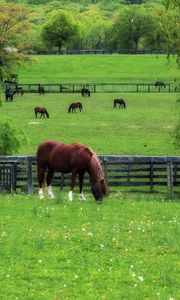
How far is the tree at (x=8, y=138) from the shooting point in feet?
73.2

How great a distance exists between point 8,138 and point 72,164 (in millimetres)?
6577

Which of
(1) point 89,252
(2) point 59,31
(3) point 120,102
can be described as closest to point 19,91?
(3) point 120,102

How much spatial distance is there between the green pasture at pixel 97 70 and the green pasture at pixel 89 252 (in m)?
73.0

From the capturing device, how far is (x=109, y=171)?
1986cm

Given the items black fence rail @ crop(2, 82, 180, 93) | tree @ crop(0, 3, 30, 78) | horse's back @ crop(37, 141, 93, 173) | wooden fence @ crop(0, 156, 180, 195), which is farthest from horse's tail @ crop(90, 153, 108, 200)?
tree @ crop(0, 3, 30, 78)

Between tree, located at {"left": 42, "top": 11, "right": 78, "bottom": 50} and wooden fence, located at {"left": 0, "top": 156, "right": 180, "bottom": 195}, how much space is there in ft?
399

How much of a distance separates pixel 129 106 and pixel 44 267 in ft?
144

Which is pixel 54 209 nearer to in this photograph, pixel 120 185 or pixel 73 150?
pixel 73 150

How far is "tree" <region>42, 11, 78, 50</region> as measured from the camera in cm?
13938

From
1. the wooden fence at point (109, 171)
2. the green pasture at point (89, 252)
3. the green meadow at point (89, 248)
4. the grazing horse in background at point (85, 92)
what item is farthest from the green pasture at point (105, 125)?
the green pasture at point (89, 252)

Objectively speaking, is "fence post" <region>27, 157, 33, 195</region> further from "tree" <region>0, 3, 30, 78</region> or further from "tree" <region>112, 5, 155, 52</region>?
"tree" <region>112, 5, 155, 52</region>

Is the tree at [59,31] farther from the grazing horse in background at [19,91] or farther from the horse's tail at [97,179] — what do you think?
the horse's tail at [97,179]

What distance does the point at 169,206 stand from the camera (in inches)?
619

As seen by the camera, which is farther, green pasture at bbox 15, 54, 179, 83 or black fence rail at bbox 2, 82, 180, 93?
green pasture at bbox 15, 54, 179, 83
